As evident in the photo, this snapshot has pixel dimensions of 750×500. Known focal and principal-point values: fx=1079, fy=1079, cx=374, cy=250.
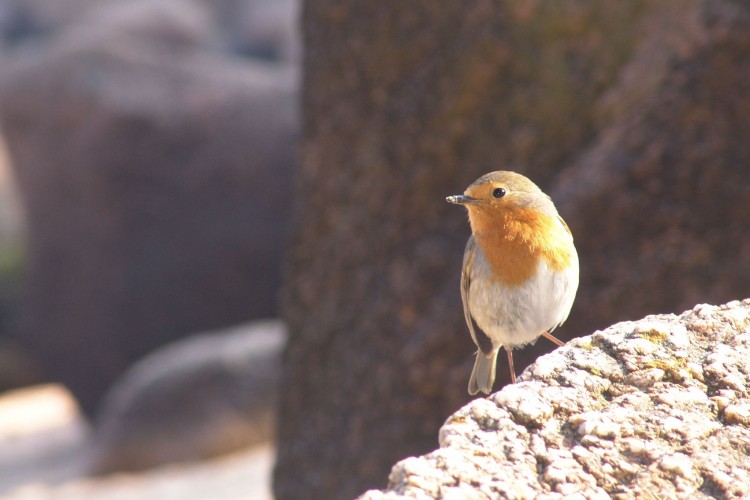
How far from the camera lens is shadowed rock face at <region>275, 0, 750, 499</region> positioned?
4.21m

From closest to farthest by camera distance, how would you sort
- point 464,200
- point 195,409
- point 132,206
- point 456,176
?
point 464,200
point 456,176
point 195,409
point 132,206

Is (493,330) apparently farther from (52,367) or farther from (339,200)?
(52,367)

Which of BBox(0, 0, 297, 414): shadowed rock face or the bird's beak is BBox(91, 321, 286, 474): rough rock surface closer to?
BBox(0, 0, 297, 414): shadowed rock face

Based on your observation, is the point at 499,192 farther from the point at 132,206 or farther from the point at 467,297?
the point at 132,206

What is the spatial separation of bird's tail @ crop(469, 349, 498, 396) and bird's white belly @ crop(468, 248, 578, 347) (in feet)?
0.33

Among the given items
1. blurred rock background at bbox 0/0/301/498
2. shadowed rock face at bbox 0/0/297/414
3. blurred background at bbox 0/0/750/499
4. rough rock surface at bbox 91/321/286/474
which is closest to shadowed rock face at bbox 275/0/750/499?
blurred background at bbox 0/0/750/499

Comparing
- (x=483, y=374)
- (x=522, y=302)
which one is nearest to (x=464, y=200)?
(x=522, y=302)

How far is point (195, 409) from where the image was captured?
10.5 m

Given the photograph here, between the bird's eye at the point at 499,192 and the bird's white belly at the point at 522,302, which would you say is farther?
the bird's white belly at the point at 522,302

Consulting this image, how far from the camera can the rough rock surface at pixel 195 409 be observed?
1030 centimetres

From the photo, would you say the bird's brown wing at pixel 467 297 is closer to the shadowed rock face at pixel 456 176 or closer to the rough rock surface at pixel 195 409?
the shadowed rock face at pixel 456 176

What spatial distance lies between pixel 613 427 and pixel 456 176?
2.89m

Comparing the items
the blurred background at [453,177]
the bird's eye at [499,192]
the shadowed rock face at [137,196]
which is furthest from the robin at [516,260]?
the shadowed rock face at [137,196]

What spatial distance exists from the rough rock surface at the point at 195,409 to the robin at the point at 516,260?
7.49 m
